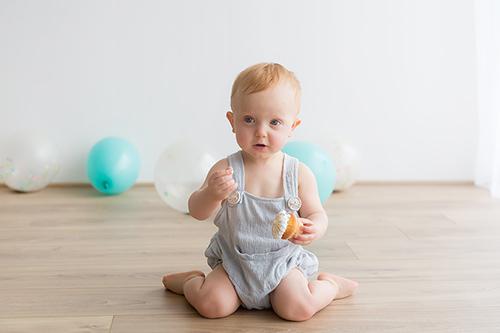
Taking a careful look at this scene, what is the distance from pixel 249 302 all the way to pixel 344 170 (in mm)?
1384

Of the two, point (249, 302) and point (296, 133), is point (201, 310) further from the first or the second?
point (296, 133)

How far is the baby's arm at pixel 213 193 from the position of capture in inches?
55.9

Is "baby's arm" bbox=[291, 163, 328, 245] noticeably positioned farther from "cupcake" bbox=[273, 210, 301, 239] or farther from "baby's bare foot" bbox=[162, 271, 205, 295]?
"baby's bare foot" bbox=[162, 271, 205, 295]

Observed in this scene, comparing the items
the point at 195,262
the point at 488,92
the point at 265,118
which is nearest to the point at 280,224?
the point at 265,118

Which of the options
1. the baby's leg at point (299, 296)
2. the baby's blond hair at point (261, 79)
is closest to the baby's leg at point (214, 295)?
the baby's leg at point (299, 296)

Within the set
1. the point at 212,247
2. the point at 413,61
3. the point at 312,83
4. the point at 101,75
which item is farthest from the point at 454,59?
the point at 212,247

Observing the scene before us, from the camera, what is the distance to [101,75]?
289 centimetres

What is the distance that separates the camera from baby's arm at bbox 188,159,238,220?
1419mm

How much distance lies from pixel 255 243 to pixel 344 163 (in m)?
1.35

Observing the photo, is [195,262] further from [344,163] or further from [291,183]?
[344,163]

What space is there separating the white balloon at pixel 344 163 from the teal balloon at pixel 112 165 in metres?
0.89

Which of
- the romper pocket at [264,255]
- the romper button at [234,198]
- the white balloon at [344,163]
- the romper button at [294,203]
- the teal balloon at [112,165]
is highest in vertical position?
the romper button at [234,198]

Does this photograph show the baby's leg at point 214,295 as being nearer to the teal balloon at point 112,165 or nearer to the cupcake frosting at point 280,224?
the cupcake frosting at point 280,224

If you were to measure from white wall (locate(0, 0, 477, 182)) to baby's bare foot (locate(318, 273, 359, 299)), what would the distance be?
127cm
